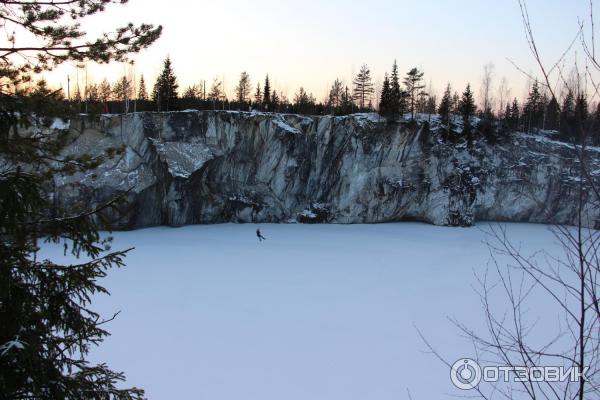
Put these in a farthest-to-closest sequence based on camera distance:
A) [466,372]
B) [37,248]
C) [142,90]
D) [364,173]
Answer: [142,90] < [364,173] < [466,372] < [37,248]

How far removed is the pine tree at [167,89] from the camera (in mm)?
24984

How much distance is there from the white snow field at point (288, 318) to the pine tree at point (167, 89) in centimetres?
1288

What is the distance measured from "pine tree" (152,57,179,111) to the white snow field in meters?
12.9

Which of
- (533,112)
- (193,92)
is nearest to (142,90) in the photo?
(193,92)

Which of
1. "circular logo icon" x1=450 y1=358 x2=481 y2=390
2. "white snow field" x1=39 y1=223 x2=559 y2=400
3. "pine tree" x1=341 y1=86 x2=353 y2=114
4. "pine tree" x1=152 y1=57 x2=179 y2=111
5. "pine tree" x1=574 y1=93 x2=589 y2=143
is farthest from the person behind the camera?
"pine tree" x1=341 y1=86 x2=353 y2=114

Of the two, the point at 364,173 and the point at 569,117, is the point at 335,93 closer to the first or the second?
the point at 364,173

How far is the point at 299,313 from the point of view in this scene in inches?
343

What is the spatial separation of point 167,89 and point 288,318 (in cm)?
2187

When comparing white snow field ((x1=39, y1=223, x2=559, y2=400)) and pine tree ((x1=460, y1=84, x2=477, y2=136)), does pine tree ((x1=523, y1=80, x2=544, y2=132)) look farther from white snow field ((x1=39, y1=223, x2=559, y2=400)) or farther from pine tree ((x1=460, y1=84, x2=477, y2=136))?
white snow field ((x1=39, y1=223, x2=559, y2=400))

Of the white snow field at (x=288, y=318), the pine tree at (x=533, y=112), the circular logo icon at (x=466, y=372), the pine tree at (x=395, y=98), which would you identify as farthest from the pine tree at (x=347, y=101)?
the circular logo icon at (x=466, y=372)

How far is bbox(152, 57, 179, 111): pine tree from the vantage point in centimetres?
2498

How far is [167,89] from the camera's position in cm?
2528

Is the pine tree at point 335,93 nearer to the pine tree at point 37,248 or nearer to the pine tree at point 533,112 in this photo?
the pine tree at point 533,112

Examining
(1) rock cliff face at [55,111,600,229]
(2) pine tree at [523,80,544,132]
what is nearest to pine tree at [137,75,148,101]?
(1) rock cliff face at [55,111,600,229]
